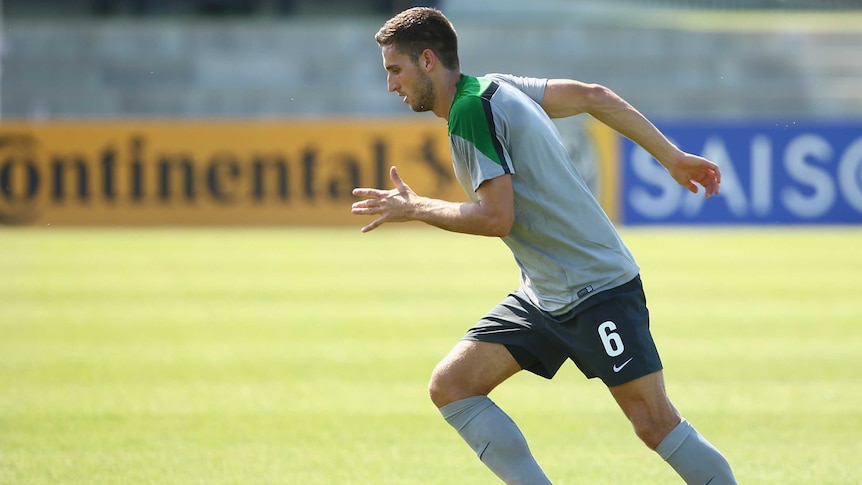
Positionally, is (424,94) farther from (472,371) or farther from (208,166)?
(208,166)

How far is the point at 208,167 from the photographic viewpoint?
23078mm

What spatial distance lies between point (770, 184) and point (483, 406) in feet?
60.2

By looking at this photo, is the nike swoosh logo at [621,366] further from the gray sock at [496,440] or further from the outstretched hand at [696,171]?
the outstretched hand at [696,171]

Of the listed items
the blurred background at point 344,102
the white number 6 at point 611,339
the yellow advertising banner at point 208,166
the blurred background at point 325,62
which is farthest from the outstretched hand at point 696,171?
the blurred background at point 325,62

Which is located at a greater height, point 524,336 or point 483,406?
point 524,336

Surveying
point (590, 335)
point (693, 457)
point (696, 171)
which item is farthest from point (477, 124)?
point (693, 457)

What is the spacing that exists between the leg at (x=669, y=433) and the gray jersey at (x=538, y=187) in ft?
1.40

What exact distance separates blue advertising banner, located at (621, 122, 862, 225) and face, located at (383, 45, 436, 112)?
17.8 metres

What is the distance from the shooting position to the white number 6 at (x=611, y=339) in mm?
4957

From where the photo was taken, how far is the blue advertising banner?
22.5 metres

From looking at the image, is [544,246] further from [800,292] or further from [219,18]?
[219,18]

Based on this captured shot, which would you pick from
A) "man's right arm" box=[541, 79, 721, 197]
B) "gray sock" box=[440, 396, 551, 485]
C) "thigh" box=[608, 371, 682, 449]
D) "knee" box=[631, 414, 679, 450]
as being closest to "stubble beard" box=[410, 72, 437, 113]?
"man's right arm" box=[541, 79, 721, 197]

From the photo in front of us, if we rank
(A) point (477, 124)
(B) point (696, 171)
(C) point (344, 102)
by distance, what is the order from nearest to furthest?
1. (A) point (477, 124)
2. (B) point (696, 171)
3. (C) point (344, 102)

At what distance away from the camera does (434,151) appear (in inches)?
898
